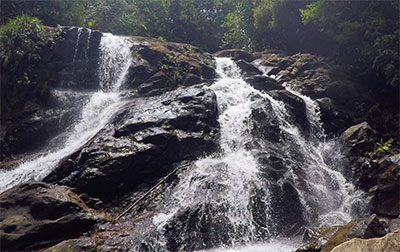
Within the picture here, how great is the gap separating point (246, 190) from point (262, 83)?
7.67 m

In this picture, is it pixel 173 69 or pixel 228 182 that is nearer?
pixel 228 182

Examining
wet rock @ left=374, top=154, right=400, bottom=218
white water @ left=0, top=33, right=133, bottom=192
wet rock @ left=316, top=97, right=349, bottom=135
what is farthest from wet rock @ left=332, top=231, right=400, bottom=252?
wet rock @ left=316, top=97, right=349, bottom=135

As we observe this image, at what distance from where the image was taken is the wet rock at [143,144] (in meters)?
9.38

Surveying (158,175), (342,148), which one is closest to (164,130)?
(158,175)

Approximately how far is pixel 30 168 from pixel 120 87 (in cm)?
616

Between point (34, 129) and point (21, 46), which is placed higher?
point (21, 46)

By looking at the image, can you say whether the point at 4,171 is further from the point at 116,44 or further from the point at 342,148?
the point at 342,148

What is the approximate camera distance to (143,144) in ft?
33.6

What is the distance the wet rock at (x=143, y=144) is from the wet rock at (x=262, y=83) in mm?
3672

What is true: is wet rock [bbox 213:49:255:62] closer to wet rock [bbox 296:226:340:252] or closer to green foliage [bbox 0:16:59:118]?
green foliage [bbox 0:16:59:118]

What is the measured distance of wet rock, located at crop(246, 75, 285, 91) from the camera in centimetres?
1556

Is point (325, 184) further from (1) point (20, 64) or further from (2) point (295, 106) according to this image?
(1) point (20, 64)

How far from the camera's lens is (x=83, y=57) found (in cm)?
1608

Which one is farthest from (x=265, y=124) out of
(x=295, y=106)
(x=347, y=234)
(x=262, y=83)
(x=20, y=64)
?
(x=20, y=64)
